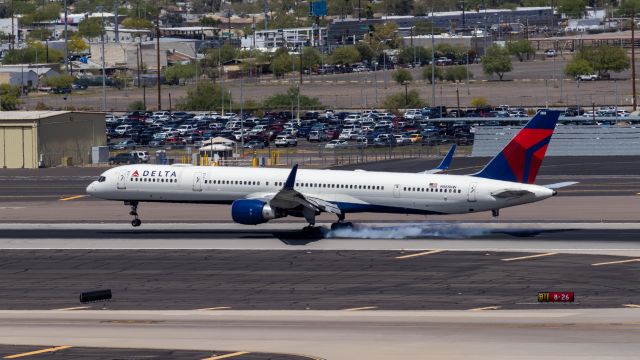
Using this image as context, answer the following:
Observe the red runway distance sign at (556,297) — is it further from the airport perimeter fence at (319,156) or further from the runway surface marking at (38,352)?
the airport perimeter fence at (319,156)

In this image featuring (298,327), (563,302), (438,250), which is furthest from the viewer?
(438,250)

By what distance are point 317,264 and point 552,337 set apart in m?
17.9

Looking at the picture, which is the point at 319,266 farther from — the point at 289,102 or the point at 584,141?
the point at 289,102

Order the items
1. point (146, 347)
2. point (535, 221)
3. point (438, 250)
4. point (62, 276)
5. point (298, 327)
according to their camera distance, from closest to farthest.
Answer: point (146, 347), point (298, 327), point (62, 276), point (438, 250), point (535, 221)

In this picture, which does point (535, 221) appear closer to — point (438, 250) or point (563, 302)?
point (438, 250)

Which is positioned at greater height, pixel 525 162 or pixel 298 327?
pixel 525 162

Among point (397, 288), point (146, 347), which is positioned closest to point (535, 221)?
point (397, 288)

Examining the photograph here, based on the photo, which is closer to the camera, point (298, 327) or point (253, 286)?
point (298, 327)

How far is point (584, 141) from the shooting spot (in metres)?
119

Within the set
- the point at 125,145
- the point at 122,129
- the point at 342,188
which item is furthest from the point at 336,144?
the point at 342,188

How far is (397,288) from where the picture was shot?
5272cm

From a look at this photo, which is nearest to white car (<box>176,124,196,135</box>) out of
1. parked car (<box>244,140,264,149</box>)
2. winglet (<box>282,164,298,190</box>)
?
parked car (<box>244,140,264,149</box>)

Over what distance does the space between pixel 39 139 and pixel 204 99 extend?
254 ft

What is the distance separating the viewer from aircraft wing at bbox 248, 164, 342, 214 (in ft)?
212
